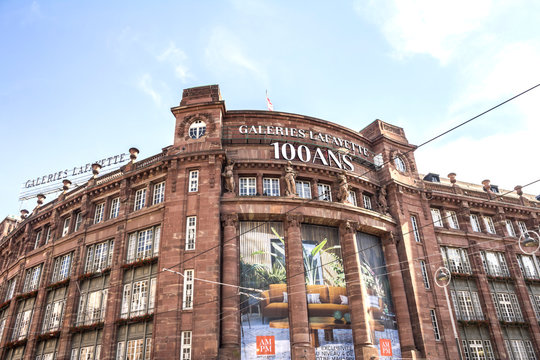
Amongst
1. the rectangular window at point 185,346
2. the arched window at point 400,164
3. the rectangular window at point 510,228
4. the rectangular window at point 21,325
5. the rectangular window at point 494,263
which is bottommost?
the rectangular window at point 185,346

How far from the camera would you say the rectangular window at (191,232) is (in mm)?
30709

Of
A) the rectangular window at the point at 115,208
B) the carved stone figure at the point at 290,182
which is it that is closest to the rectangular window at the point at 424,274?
the carved stone figure at the point at 290,182

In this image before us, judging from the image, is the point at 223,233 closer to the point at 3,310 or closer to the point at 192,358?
the point at 192,358

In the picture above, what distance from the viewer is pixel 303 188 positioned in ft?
118

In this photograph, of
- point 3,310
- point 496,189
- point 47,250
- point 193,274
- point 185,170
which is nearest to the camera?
point 193,274

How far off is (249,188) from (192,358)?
1427 cm

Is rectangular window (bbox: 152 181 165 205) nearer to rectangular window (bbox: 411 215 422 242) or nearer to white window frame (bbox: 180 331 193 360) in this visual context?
white window frame (bbox: 180 331 193 360)

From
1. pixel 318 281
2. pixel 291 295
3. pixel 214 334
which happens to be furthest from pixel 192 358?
pixel 318 281

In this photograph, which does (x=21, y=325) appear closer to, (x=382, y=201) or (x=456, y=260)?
(x=382, y=201)

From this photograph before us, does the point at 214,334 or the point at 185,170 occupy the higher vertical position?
the point at 185,170

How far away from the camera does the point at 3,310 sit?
43594mm

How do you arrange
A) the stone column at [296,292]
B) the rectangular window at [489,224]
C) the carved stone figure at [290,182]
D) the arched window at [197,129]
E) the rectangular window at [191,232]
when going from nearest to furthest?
the stone column at [296,292]
the rectangular window at [191,232]
the carved stone figure at [290,182]
the arched window at [197,129]
the rectangular window at [489,224]

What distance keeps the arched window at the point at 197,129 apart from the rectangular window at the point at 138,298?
12.6 metres

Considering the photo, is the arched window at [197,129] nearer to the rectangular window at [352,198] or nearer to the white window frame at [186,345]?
the rectangular window at [352,198]
